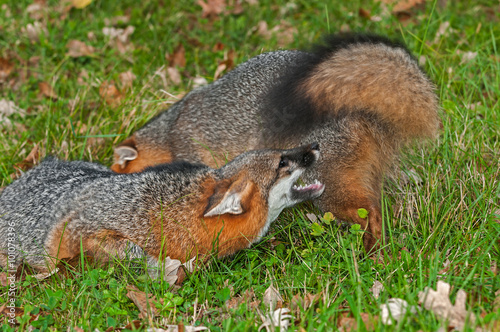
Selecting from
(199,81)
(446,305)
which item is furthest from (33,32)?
(446,305)

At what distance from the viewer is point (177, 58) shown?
26.4 feet

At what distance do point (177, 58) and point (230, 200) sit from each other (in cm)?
430

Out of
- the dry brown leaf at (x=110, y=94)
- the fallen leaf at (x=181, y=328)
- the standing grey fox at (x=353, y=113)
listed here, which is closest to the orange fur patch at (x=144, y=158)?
the dry brown leaf at (x=110, y=94)

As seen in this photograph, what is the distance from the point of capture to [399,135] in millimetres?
4980

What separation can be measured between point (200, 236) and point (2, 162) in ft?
10.0

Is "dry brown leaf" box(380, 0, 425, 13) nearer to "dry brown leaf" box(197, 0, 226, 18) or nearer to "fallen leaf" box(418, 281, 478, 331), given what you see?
"dry brown leaf" box(197, 0, 226, 18)

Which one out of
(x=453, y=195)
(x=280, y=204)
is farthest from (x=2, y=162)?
(x=453, y=195)

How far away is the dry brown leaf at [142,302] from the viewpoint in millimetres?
3878

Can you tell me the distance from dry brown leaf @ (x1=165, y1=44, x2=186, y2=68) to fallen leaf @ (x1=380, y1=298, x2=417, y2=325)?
17.8 feet

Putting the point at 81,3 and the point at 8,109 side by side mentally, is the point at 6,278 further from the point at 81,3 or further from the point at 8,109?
the point at 81,3

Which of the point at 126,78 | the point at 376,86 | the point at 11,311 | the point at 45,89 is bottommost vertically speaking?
the point at 11,311

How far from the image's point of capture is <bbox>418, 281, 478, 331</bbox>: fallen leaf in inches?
129

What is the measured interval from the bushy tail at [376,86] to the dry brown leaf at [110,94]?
306 cm

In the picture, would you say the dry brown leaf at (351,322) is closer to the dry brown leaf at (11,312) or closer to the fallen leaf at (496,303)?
the fallen leaf at (496,303)
